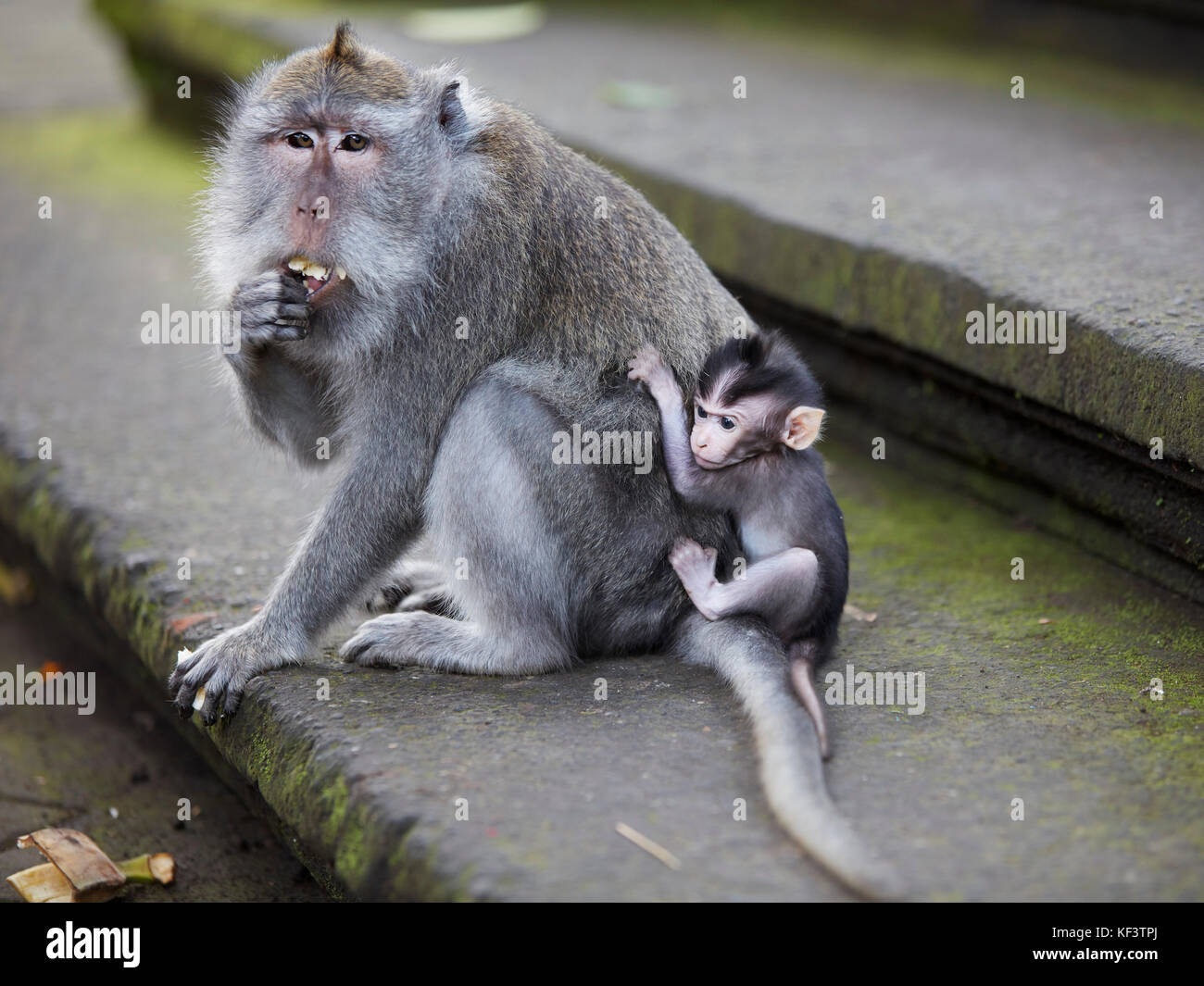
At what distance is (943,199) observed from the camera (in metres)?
4.89

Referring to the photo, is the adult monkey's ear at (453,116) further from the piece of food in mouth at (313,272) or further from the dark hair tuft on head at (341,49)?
the piece of food in mouth at (313,272)

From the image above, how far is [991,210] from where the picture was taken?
187 inches

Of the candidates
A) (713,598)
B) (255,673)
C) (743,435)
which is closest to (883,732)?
(713,598)

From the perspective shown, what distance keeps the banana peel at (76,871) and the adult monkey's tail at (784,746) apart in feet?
4.89

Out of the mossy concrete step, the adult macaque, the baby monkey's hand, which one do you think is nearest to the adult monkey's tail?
the adult macaque

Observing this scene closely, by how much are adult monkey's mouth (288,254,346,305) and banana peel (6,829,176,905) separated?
1.51 m

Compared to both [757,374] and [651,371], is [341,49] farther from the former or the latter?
[757,374]

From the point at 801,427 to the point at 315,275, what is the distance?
46.4 inches

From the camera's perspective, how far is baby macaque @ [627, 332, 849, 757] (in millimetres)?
3127

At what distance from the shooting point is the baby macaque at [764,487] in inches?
123

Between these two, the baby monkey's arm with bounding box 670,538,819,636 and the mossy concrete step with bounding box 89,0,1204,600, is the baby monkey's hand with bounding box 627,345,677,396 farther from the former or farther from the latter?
the mossy concrete step with bounding box 89,0,1204,600

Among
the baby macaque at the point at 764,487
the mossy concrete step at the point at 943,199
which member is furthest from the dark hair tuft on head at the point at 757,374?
the mossy concrete step at the point at 943,199

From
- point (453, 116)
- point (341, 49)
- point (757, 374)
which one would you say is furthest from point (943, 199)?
point (341, 49)

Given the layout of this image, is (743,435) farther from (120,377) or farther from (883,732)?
(120,377)
